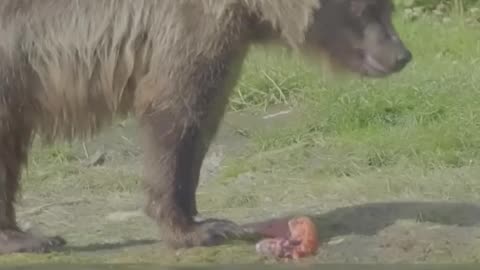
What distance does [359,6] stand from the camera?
23.4 feet

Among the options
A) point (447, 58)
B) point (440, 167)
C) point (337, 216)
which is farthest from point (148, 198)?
point (447, 58)

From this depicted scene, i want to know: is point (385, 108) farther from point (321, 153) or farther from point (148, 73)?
point (148, 73)

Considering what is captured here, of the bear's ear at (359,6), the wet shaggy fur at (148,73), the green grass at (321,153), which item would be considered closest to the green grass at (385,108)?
the green grass at (321,153)

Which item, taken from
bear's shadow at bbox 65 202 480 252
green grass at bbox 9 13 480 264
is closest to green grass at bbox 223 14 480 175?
green grass at bbox 9 13 480 264

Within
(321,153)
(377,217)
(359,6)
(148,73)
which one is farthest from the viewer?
(321,153)

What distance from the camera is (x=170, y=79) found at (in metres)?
6.90

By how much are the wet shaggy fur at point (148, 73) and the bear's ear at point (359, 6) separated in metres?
0.02

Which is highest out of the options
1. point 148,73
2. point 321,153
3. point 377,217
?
point 148,73

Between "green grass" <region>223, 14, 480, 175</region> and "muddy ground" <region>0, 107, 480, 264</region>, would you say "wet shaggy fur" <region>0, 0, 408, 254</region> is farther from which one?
"green grass" <region>223, 14, 480, 175</region>

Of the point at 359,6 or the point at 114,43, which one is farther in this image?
the point at 359,6

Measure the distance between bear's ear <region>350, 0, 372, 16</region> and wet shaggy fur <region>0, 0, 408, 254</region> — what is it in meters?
0.02

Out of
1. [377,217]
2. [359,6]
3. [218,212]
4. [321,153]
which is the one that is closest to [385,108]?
[321,153]

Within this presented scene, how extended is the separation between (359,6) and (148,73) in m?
1.01

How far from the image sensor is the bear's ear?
7117 mm
